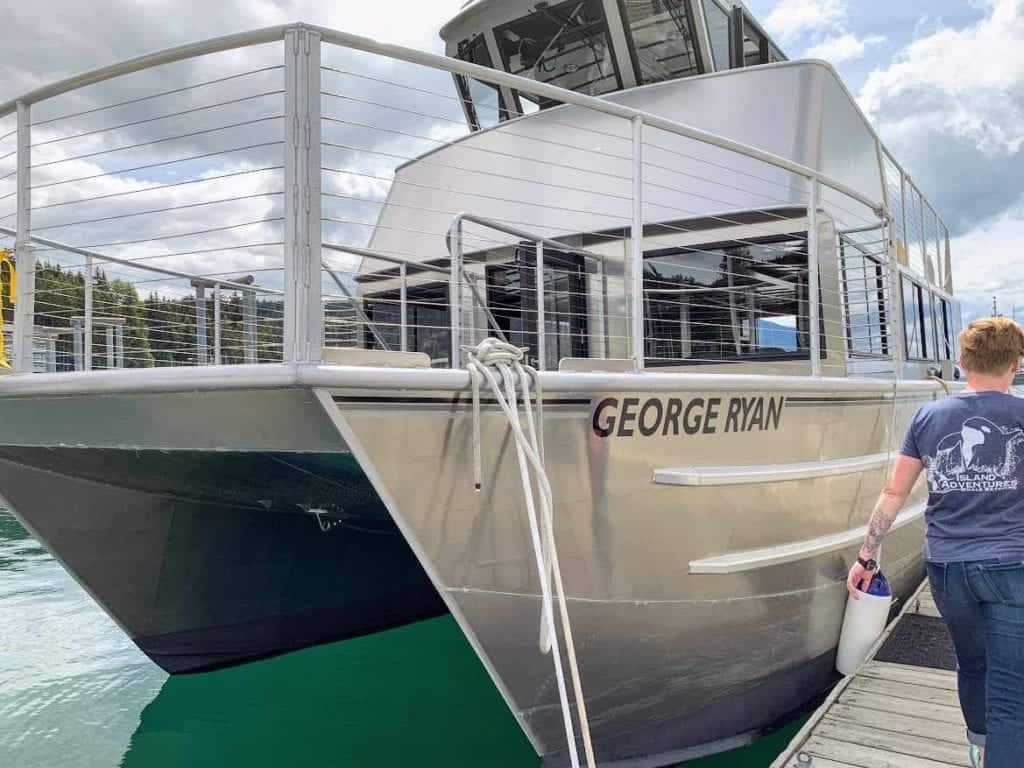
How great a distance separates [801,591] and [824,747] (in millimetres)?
831

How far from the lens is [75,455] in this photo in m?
3.94

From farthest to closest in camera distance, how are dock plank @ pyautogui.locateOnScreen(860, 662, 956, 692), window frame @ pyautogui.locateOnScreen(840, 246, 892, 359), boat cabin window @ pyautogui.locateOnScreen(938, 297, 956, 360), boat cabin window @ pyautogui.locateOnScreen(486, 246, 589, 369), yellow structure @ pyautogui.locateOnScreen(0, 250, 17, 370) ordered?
boat cabin window @ pyautogui.locateOnScreen(938, 297, 956, 360)
boat cabin window @ pyautogui.locateOnScreen(486, 246, 589, 369)
window frame @ pyautogui.locateOnScreen(840, 246, 892, 359)
dock plank @ pyautogui.locateOnScreen(860, 662, 956, 692)
yellow structure @ pyautogui.locateOnScreen(0, 250, 17, 370)

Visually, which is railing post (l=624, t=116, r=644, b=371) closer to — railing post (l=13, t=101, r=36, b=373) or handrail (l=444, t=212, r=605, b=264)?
handrail (l=444, t=212, r=605, b=264)

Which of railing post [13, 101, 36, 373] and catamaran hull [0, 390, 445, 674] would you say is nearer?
catamaran hull [0, 390, 445, 674]

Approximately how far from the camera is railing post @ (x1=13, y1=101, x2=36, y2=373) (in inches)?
124

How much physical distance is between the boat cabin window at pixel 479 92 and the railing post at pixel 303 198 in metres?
4.59

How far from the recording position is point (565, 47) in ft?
21.0

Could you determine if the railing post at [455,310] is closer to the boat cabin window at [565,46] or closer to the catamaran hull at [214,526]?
the catamaran hull at [214,526]

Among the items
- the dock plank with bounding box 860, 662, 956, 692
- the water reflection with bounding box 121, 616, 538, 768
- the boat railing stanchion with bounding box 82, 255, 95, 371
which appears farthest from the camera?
the water reflection with bounding box 121, 616, 538, 768

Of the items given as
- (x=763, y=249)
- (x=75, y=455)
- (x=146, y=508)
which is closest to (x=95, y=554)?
(x=146, y=508)

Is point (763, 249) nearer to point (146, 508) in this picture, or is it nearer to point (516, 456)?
point (516, 456)

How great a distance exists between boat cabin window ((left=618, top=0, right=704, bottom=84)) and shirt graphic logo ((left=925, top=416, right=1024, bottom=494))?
4237 millimetres

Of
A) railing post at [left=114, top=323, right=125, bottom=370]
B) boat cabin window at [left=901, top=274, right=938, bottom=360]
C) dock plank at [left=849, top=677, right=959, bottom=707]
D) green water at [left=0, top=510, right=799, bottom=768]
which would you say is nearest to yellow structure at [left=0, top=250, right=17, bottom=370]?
railing post at [left=114, top=323, right=125, bottom=370]

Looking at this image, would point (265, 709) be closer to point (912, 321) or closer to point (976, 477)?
point (976, 477)
